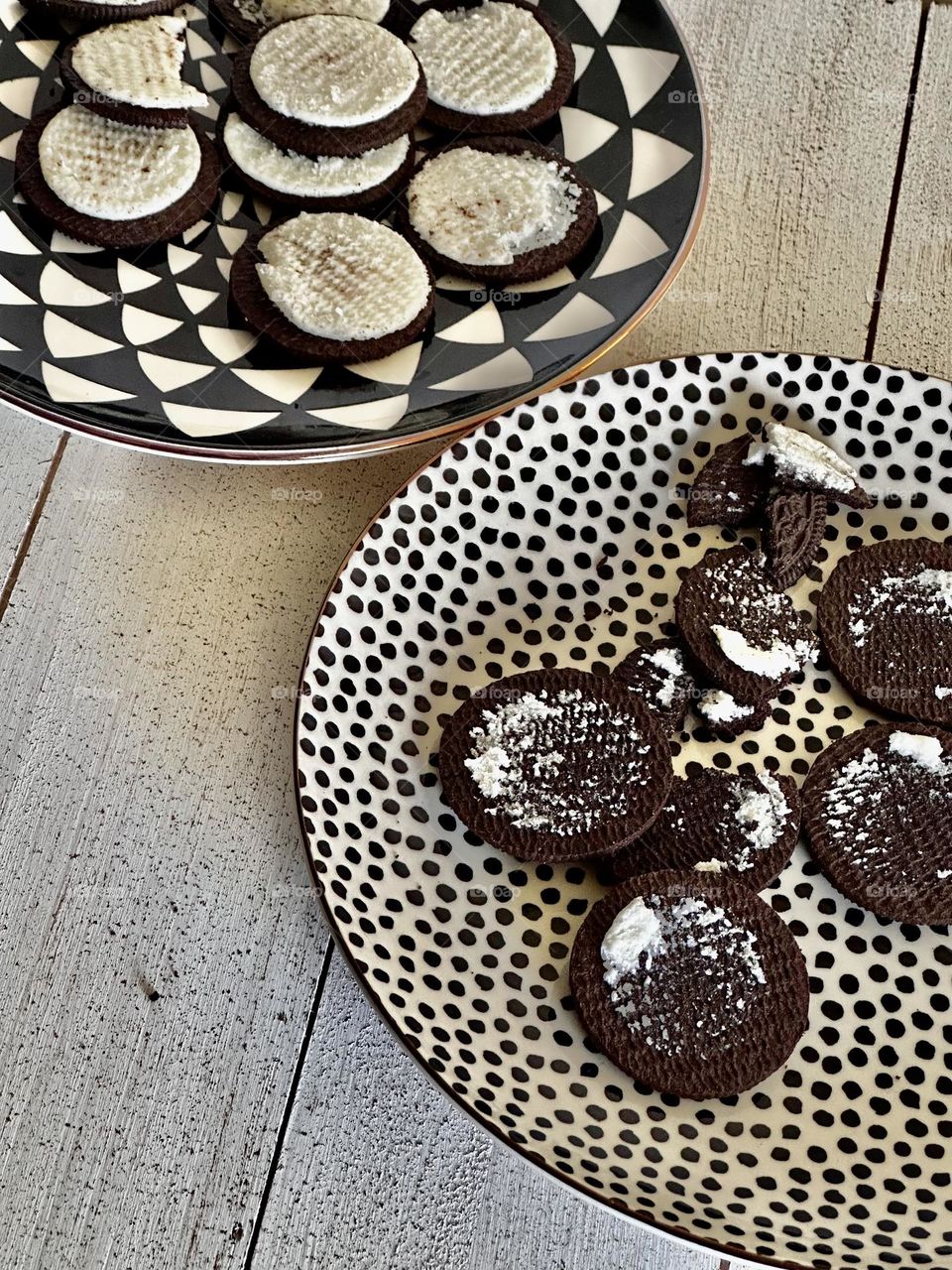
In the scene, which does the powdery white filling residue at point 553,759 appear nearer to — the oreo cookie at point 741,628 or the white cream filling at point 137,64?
the oreo cookie at point 741,628

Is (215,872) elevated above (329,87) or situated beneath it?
situated beneath

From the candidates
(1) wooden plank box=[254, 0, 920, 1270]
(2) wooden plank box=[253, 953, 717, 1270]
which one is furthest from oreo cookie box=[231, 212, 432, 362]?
(2) wooden plank box=[253, 953, 717, 1270]

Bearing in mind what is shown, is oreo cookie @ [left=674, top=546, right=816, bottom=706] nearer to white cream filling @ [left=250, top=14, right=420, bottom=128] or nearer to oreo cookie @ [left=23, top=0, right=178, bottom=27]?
white cream filling @ [left=250, top=14, right=420, bottom=128]

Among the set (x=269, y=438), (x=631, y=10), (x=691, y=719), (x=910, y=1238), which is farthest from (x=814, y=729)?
(x=631, y=10)

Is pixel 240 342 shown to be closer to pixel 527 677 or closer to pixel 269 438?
pixel 269 438

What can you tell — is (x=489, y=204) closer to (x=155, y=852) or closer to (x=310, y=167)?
(x=310, y=167)

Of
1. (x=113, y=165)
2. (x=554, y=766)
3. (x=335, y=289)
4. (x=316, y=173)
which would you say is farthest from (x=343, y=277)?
(x=554, y=766)
